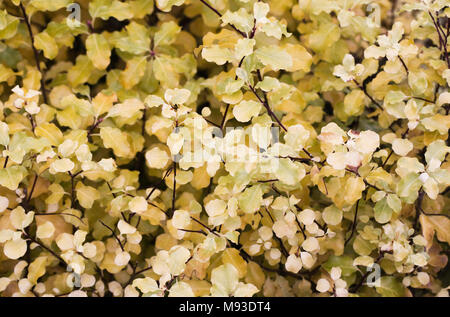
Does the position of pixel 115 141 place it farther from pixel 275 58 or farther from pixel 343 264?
pixel 343 264

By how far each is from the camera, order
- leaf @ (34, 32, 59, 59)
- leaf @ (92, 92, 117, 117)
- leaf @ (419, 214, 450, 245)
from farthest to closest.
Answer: leaf @ (34, 32, 59, 59) → leaf @ (92, 92, 117, 117) → leaf @ (419, 214, 450, 245)

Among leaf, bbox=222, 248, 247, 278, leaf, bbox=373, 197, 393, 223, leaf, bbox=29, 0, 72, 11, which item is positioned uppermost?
leaf, bbox=29, 0, 72, 11

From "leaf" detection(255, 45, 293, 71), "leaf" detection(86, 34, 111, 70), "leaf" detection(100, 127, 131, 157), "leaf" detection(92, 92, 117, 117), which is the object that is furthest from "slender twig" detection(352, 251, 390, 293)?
"leaf" detection(86, 34, 111, 70)

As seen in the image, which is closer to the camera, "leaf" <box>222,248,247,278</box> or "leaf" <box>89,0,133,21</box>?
"leaf" <box>222,248,247,278</box>

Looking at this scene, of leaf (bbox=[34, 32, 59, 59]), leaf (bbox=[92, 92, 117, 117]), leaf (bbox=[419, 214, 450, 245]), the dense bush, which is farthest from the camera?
leaf (bbox=[34, 32, 59, 59])

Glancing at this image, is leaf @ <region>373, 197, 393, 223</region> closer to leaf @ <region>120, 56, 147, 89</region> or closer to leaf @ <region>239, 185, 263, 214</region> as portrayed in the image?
leaf @ <region>239, 185, 263, 214</region>

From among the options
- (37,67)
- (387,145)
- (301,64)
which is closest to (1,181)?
(37,67)
